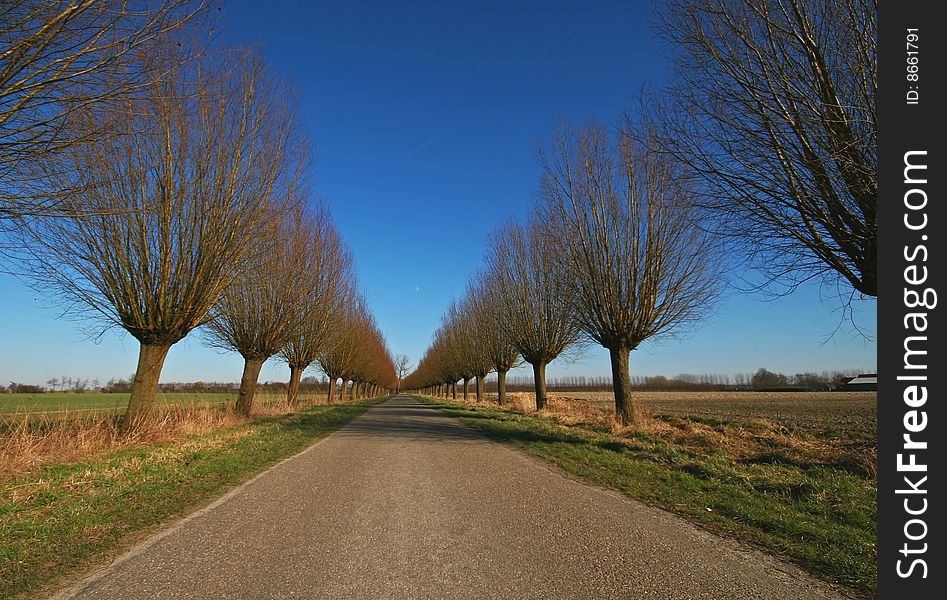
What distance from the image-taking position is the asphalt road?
337cm

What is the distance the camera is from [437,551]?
165 inches

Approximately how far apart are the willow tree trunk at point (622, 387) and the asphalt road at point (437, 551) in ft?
28.4

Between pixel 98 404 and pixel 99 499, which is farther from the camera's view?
pixel 98 404

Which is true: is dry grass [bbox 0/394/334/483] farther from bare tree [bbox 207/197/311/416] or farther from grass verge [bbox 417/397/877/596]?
grass verge [bbox 417/397/877/596]

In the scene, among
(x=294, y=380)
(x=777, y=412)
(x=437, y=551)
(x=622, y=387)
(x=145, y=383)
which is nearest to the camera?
(x=437, y=551)

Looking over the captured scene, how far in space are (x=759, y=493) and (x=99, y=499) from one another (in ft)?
28.1

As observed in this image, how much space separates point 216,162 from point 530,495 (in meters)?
11.6

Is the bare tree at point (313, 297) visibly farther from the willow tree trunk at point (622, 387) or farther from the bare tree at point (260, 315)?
the willow tree trunk at point (622, 387)

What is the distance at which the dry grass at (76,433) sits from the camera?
24.3 ft

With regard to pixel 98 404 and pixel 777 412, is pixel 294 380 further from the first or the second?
pixel 777 412

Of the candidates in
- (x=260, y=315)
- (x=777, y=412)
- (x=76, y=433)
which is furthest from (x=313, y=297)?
(x=777, y=412)

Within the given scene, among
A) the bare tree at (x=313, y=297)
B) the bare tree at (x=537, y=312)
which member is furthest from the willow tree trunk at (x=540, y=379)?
the bare tree at (x=313, y=297)

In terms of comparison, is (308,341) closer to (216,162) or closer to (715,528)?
(216,162)


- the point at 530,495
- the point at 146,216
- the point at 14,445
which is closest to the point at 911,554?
the point at 530,495
